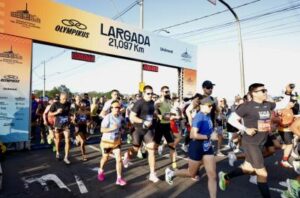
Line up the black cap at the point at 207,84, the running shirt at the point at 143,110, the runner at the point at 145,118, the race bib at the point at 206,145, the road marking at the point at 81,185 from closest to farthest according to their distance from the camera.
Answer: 1. the race bib at the point at 206,145
2. the road marking at the point at 81,185
3. the black cap at the point at 207,84
4. the runner at the point at 145,118
5. the running shirt at the point at 143,110

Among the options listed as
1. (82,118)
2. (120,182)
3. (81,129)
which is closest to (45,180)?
(120,182)

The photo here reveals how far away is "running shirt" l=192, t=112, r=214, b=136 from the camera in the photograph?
5.30m

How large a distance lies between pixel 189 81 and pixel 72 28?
8.25m

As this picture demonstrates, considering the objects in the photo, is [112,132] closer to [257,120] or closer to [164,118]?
[164,118]

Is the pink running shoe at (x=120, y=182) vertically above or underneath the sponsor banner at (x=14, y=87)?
underneath

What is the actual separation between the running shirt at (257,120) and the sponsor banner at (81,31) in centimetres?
828

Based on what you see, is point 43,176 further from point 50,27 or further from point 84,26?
point 84,26

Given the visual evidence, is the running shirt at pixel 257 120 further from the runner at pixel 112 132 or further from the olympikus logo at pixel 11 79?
the olympikus logo at pixel 11 79

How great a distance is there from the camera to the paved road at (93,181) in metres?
5.93

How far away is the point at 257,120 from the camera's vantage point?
538 centimetres

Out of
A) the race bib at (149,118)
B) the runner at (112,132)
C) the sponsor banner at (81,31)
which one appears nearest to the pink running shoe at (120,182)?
the runner at (112,132)

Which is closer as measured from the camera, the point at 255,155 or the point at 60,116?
the point at 255,155

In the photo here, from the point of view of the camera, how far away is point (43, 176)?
7.18m

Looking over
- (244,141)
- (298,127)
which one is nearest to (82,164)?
(244,141)
